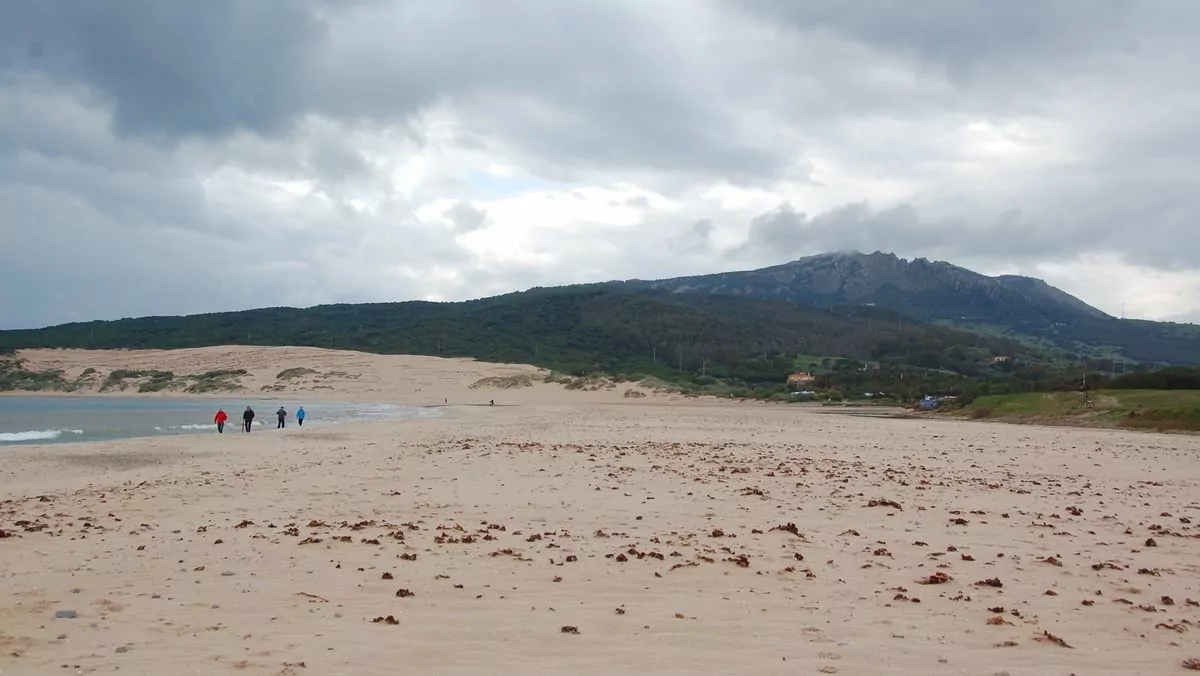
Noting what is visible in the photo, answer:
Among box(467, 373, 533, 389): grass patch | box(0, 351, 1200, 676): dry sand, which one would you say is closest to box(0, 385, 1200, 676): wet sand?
box(0, 351, 1200, 676): dry sand

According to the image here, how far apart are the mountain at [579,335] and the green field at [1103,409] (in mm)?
46055

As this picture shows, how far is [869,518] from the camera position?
1155 centimetres

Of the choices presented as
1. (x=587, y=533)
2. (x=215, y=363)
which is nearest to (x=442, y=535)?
(x=587, y=533)

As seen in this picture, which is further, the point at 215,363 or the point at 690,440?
the point at 215,363

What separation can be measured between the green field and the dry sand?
16.1 metres

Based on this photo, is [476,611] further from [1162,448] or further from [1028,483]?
[1162,448]

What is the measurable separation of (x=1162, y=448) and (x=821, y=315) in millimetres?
139707

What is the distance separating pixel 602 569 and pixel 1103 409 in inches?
1450

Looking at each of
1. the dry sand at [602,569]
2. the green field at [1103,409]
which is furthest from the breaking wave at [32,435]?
the green field at [1103,409]

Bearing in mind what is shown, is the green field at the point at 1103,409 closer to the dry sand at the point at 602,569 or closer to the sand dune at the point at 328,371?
the dry sand at the point at 602,569

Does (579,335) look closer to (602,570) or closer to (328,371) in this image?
(328,371)

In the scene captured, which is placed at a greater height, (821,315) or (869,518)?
(821,315)

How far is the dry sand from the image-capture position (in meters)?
5.93

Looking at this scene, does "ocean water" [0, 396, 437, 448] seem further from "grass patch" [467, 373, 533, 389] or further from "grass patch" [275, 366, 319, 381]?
"grass patch" [275, 366, 319, 381]
